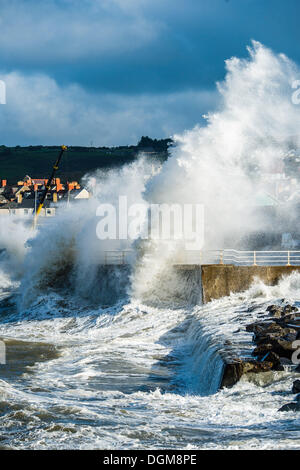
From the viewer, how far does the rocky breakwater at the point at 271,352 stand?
15.7 m

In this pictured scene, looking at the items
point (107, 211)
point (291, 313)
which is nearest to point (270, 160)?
point (107, 211)

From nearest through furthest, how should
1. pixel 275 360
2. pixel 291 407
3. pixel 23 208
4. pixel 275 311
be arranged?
pixel 291 407
pixel 275 360
pixel 275 311
pixel 23 208

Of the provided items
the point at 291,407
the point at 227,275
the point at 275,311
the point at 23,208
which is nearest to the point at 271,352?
the point at 291,407

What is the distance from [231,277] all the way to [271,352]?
32.3ft

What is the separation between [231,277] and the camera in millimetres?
26203

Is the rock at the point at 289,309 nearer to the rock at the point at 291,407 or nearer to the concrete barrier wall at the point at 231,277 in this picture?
the concrete barrier wall at the point at 231,277

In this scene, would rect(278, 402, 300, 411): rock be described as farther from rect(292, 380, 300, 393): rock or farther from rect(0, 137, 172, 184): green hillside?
rect(0, 137, 172, 184): green hillside

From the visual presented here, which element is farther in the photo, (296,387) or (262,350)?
(262,350)

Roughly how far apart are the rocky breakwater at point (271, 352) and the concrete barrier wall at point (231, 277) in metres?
4.67

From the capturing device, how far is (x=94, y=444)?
39.0 feet

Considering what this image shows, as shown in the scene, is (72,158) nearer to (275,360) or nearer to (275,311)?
(275,311)
